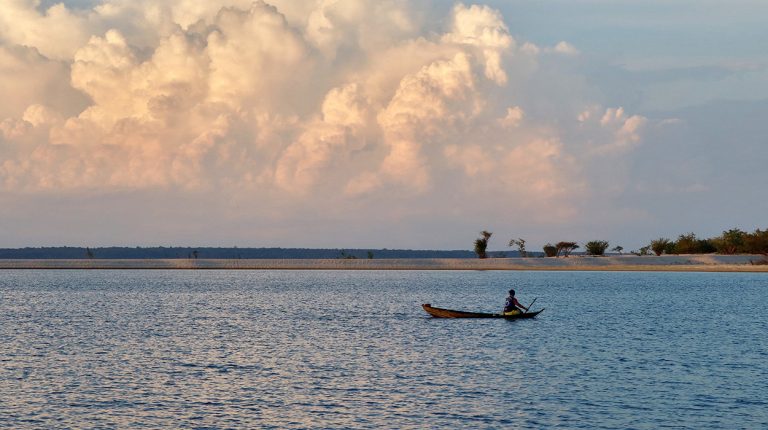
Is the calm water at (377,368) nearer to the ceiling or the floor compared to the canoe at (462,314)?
nearer to the floor

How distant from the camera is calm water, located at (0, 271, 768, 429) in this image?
110ft

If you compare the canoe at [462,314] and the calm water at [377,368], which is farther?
the canoe at [462,314]

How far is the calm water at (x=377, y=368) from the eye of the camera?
110 feet

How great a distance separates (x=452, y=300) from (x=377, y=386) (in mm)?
66589

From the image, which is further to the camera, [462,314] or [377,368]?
[462,314]

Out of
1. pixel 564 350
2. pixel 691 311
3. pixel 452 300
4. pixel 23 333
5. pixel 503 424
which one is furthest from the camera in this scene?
pixel 452 300

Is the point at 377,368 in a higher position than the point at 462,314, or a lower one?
lower

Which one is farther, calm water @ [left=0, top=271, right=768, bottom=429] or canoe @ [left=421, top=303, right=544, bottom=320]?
canoe @ [left=421, top=303, right=544, bottom=320]

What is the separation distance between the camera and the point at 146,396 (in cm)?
3709

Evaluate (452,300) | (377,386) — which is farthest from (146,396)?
(452,300)

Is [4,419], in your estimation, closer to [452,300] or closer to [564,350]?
[564,350]

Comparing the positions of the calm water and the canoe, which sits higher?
the canoe

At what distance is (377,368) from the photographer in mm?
45219

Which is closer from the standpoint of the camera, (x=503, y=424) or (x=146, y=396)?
(x=503, y=424)
